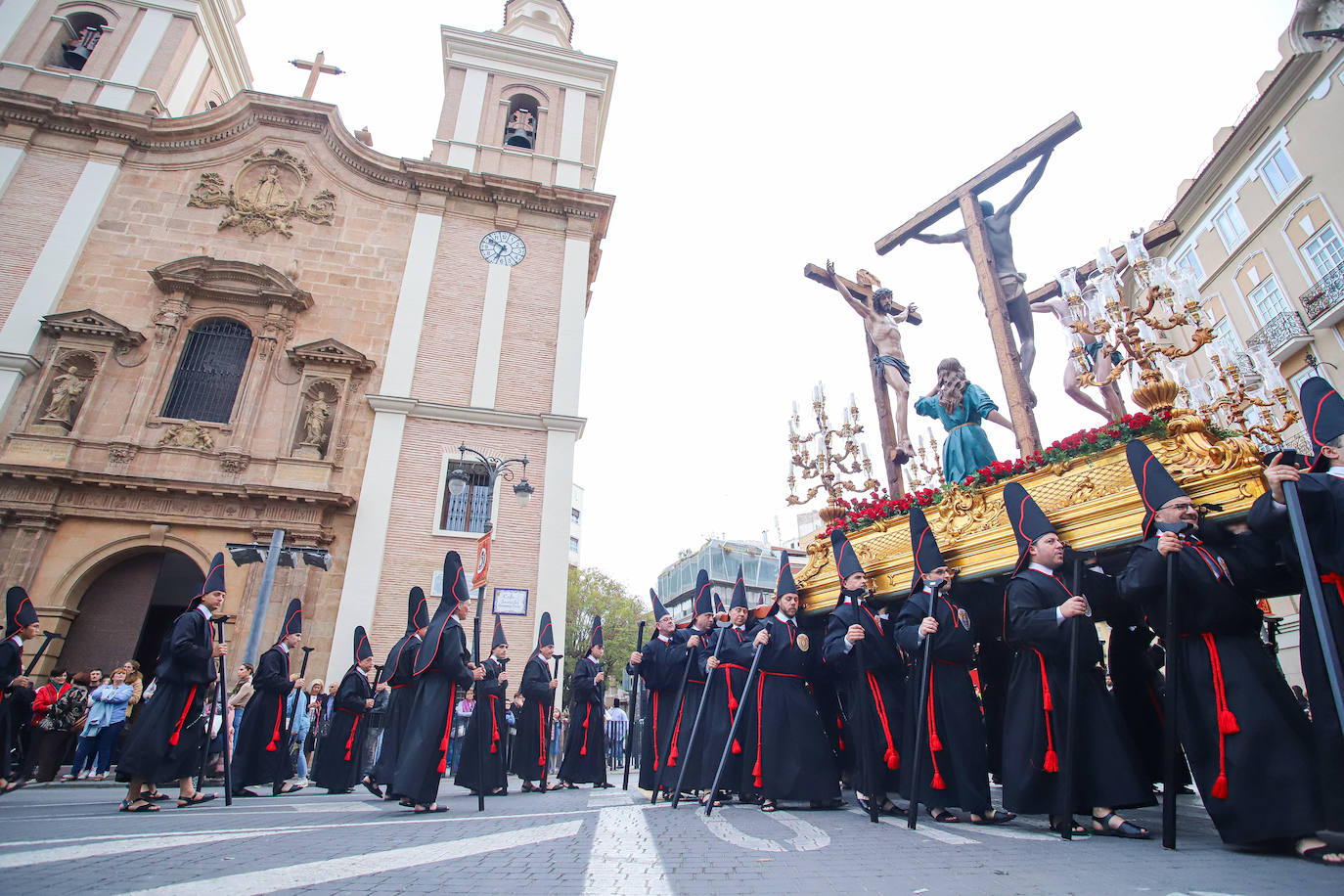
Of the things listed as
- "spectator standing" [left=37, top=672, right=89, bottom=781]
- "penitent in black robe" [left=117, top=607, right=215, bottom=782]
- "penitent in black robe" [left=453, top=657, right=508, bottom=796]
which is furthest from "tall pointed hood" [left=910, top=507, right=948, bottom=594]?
"spectator standing" [left=37, top=672, right=89, bottom=781]

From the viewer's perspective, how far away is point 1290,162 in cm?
2025

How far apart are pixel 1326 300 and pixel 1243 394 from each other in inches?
654

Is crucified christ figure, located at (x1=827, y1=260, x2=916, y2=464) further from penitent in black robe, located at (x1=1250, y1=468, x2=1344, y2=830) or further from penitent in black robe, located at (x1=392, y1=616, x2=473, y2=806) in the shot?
penitent in black robe, located at (x1=392, y1=616, x2=473, y2=806)

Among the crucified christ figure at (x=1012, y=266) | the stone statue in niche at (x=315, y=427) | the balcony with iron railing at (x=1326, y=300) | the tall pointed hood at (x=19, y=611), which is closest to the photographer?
the tall pointed hood at (x=19, y=611)

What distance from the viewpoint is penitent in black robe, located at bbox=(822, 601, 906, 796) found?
5664 mm

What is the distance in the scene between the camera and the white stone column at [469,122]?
2141cm

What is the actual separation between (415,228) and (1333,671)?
69.3 ft

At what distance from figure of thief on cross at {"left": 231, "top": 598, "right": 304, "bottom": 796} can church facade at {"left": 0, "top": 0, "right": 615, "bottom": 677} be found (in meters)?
5.73

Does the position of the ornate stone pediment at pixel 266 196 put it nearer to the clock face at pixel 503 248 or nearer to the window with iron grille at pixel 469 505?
the clock face at pixel 503 248

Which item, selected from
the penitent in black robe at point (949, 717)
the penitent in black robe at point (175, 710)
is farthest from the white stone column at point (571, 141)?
the penitent in black robe at point (949, 717)

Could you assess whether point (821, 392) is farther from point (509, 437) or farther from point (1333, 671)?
point (509, 437)

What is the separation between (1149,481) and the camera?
451cm

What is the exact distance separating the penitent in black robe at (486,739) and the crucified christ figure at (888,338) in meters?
5.91

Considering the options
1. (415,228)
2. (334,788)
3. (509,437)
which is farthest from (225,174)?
(334,788)
